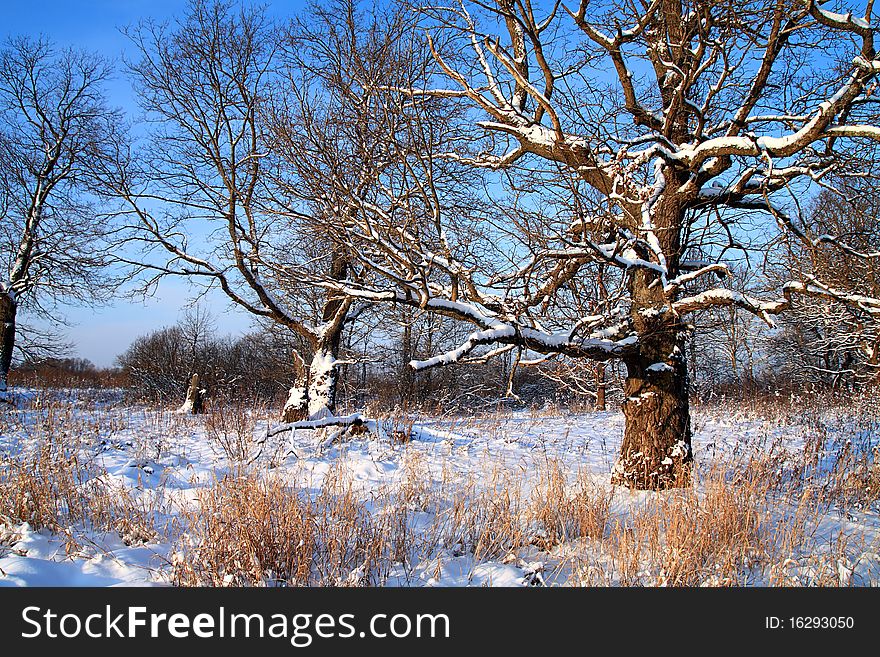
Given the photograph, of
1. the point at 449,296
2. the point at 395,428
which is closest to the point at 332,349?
the point at 395,428

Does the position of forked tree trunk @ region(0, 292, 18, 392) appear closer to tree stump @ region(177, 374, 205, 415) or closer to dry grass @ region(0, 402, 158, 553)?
tree stump @ region(177, 374, 205, 415)

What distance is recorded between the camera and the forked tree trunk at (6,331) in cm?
1402

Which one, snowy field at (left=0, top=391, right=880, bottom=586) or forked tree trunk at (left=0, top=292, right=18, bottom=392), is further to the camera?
forked tree trunk at (left=0, top=292, right=18, bottom=392)

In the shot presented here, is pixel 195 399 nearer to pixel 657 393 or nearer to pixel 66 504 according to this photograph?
pixel 66 504

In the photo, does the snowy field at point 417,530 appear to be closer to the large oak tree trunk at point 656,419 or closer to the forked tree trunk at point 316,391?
the large oak tree trunk at point 656,419

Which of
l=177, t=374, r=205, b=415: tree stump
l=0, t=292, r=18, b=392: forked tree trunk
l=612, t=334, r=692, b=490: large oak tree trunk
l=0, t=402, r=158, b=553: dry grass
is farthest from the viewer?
l=0, t=292, r=18, b=392: forked tree trunk

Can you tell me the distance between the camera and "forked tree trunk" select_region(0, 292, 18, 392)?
46.0 ft

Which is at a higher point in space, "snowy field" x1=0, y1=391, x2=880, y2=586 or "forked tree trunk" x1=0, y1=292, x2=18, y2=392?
"forked tree trunk" x1=0, y1=292, x2=18, y2=392

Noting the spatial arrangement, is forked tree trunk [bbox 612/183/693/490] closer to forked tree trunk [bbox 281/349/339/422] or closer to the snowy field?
the snowy field

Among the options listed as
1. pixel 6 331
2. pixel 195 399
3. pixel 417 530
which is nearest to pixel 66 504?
pixel 417 530

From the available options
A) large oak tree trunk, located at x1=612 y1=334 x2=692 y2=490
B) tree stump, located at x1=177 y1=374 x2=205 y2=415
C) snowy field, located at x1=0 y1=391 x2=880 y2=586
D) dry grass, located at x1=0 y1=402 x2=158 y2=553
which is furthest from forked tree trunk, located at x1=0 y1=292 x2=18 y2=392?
large oak tree trunk, located at x1=612 y1=334 x2=692 y2=490

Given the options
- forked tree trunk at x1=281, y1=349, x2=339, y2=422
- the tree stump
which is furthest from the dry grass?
the tree stump

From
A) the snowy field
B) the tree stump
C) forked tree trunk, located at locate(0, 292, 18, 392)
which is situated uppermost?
forked tree trunk, located at locate(0, 292, 18, 392)

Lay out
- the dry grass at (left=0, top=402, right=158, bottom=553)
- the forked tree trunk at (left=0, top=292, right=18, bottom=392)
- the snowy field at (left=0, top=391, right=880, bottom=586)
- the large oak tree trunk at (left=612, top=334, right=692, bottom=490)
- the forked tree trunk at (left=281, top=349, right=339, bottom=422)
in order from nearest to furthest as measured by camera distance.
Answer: the snowy field at (left=0, top=391, right=880, bottom=586), the dry grass at (left=0, top=402, right=158, bottom=553), the large oak tree trunk at (left=612, top=334, right=692, bottom=490), the forked tree trunk at (left=281, top=349, right=339, bottom=422), the forked tree trunk at (left=0, top=292, right=18, bottom=392)
